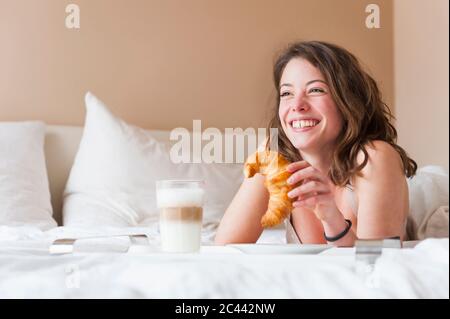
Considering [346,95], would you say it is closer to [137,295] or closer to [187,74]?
[137,295]

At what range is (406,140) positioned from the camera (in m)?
2.91

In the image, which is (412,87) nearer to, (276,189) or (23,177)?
(23,177)

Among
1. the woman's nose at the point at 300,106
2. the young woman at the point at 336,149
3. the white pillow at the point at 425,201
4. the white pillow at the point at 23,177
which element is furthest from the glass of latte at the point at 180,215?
the white pillow at the point at 23,177

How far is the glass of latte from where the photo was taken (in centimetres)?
97

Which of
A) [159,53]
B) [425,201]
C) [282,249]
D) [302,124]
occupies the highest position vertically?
[159,53]

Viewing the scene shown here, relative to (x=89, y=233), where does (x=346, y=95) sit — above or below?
above

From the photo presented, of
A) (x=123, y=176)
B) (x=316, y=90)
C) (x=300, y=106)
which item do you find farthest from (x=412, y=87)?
(x=300, y=106)

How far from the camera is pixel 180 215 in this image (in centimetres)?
98

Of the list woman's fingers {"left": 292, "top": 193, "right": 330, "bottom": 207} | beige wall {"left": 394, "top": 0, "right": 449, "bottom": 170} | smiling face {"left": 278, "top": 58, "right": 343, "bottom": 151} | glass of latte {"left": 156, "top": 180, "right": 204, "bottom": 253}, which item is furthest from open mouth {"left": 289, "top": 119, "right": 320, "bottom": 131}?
beige wall {"left": 394, "top": 0, "right": 449, "bottom": 170}

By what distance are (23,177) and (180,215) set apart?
1.24 metres

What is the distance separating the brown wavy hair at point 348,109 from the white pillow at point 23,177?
78cm
